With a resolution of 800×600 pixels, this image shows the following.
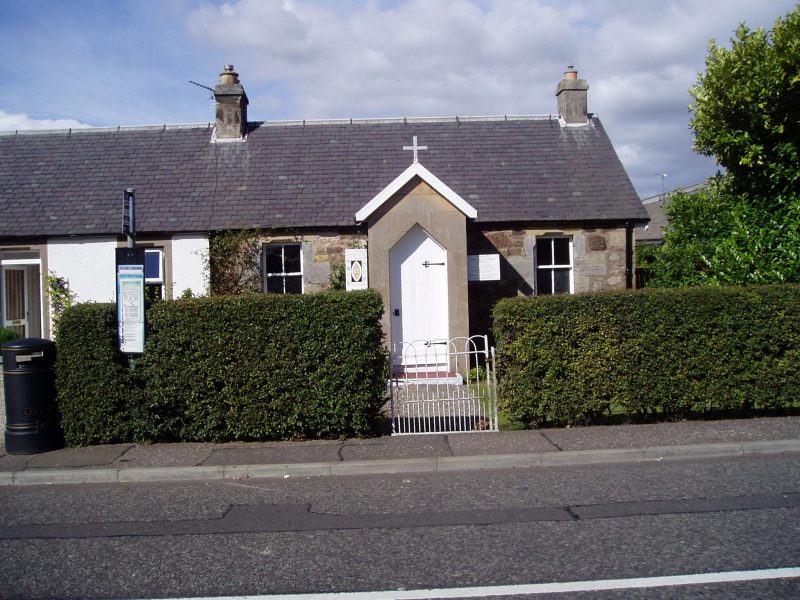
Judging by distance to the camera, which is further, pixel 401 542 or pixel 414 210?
pixel 414 210

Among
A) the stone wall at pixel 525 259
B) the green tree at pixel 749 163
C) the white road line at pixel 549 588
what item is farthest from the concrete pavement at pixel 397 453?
the stone wall at pixel 525 259

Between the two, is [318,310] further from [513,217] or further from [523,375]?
[513,217]

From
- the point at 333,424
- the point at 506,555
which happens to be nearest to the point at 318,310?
the point at 333,424

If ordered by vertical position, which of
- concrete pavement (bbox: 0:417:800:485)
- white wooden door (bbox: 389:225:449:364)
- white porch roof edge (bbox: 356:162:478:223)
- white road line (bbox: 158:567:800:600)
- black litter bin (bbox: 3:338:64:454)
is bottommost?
white road line (bbox: 158:567:800:600)

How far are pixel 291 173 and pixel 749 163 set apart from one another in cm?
991

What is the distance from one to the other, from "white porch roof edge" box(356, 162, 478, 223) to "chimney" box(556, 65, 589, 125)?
19.9 ft

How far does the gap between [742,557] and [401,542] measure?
2.53m

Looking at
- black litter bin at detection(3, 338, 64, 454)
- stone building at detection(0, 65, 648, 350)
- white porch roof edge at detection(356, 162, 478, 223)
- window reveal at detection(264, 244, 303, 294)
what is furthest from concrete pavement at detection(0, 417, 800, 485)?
window reveal at detection(264, 244, 303, 294)

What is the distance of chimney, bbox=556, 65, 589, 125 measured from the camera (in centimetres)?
1830

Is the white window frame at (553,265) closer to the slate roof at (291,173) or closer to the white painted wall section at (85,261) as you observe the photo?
the slate roof at (291,173)

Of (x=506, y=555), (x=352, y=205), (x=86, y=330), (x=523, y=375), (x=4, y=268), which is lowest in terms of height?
(x=506, y=555)

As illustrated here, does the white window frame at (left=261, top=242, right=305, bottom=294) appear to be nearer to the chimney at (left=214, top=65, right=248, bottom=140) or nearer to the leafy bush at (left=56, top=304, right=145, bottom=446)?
A: the chimney at (left=214, top=65, right=248, bottom=140)

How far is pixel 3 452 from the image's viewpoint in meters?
9.18

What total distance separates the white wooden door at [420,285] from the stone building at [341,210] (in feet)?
0.07
